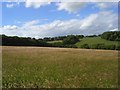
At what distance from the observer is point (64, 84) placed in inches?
480

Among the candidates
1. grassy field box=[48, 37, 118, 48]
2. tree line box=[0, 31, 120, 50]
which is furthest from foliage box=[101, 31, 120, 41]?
grassy field box=[48, 37, 118, 48]

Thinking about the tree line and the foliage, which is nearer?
the foliage

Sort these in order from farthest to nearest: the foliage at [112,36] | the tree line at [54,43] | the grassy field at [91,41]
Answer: the grassy field at [91,41] < the tree line at [54,43] < the foliage at [112,36]

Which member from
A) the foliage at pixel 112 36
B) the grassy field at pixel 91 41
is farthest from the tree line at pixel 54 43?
the grassy field at pixel 91 41

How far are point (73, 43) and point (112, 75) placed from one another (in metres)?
23.6

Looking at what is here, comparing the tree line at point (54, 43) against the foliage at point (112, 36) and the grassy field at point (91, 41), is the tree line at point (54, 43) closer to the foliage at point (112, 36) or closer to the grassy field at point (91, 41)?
the foliage at point (112, 36)

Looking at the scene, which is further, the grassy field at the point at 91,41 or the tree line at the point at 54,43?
the grassy field at the point at 91,41

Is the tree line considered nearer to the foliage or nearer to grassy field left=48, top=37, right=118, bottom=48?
the foliage

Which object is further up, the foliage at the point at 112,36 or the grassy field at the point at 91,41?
the foliage at the point at 112,36

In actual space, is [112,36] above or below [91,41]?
above

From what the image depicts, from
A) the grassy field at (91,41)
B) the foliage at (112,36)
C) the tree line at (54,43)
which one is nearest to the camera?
the foliage at (112,36)

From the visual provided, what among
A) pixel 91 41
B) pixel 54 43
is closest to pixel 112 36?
pixel 91 41

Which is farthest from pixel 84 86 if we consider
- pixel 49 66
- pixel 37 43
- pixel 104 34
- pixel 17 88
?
pixel 104 34

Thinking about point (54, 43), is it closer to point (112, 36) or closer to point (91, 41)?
point (91, 41)
